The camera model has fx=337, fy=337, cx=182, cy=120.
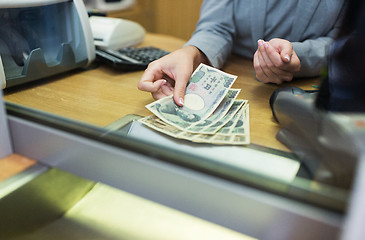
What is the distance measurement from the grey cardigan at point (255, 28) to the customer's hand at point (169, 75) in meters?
0.09

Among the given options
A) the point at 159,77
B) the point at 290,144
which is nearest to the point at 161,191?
the point at 290,144

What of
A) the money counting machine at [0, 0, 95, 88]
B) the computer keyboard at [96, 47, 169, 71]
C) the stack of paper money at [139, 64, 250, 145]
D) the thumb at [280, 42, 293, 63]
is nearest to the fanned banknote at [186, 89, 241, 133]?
the stack of paper money at [139, 64, 250, 145]

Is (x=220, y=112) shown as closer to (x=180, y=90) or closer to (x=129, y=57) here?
(x=180, y=90)

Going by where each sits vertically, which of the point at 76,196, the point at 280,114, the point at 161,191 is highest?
the point at 280,114

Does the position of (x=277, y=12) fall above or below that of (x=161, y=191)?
above

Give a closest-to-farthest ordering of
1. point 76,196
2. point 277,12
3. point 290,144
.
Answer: point 290,144
point 277,12
point 76,196

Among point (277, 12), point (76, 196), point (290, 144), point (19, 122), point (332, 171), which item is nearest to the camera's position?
point (332, 171)

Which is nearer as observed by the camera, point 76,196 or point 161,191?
point 161,191

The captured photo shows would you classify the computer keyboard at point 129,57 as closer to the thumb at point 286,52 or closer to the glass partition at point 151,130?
the glass partition at point 151,130

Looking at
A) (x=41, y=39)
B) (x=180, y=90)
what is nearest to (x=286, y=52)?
(x=180, y=90)

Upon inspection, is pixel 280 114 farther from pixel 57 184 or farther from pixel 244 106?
pixel 57 184

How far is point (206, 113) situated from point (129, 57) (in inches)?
19.4

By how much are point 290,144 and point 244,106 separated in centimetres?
23

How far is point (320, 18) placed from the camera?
29.9 inches
